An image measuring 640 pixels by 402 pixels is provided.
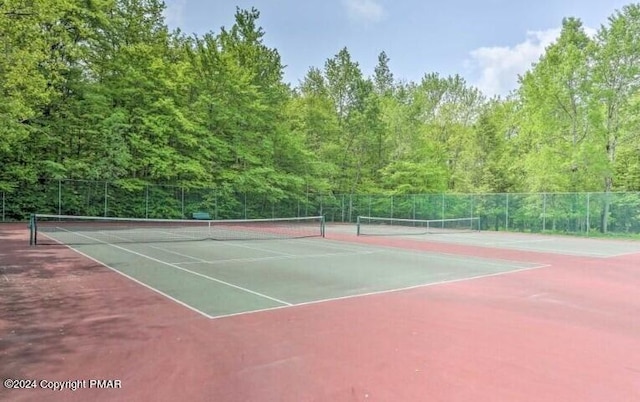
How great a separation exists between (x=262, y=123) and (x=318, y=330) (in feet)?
84.4

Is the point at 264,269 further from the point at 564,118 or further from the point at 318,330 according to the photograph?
the point at 564,118

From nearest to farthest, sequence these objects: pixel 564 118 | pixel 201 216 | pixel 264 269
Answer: pixel 264 269, pixel 201 216, pixel 564 118

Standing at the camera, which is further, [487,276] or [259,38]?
[259,38]

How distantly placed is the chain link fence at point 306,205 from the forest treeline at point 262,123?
741mm

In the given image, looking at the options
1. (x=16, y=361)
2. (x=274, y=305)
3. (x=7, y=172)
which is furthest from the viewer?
(x=7, y=172)

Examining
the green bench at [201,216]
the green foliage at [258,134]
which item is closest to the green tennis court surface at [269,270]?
the green foliage at [258,134]

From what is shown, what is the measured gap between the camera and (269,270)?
9422 mm

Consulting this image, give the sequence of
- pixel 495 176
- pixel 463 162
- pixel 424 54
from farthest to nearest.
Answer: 1. pixel 463 162
2. pixel 495 176
3. pixel 424 54

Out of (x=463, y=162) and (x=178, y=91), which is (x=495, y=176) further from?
(x=178, y=91)

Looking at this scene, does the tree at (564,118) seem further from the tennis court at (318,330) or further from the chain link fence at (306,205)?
the tennis court at (318,330)

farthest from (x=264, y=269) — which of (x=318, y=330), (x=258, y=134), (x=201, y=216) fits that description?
(x=258, y=134)

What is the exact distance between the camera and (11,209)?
857 inches

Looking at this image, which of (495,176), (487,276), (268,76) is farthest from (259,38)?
(487,276)

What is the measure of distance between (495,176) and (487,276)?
82.4 feet
